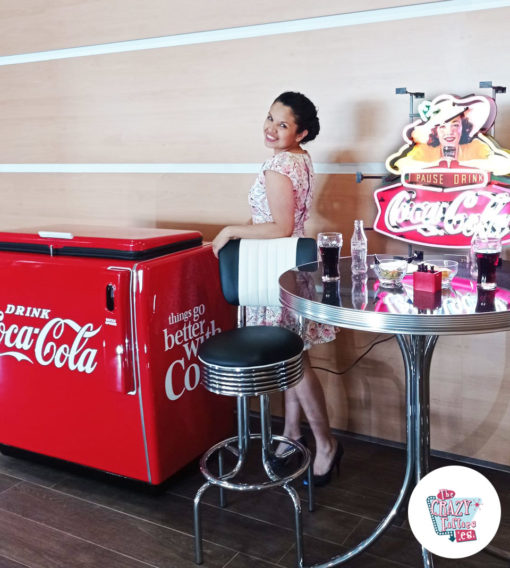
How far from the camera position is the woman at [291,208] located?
247cm

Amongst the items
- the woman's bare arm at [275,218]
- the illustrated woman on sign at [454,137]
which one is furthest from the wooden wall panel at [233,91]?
the woman's bare arm at [275,218]

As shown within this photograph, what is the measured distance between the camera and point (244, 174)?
10.2 ft

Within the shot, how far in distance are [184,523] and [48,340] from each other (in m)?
0.88

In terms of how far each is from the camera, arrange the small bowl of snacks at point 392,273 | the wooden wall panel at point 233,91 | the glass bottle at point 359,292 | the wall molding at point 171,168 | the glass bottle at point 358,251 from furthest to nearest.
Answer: the wall molding at point 171,168 → the wooden wall panel at point 233,91 → the glass bottle at point 358,251 → the small bowl of snacks at point 392,273 → the glass bottle at point 359,292

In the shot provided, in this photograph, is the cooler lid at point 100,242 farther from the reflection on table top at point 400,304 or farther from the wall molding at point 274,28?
the wall molding at point 274,28

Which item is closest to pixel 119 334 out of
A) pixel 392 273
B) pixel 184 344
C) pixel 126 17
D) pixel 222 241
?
pixel 184 344

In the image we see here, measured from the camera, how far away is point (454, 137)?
8.19 ft

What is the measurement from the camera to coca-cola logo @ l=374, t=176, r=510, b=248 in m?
2.50

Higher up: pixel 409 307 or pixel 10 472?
pixel 409 307

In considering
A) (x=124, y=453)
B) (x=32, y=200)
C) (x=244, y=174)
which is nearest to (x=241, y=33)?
(x=244, y=174)

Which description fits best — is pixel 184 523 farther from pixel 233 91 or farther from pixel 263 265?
pixel 233 91

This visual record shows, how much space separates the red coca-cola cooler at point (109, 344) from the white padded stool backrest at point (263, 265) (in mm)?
263

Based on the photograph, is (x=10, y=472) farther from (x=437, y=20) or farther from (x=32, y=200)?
(x=437, y=20)

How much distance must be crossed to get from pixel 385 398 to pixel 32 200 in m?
2.28
